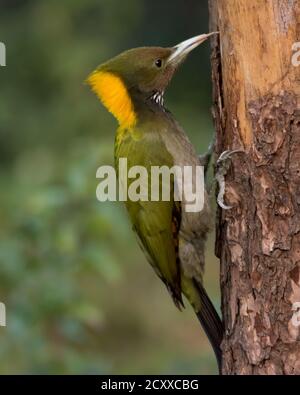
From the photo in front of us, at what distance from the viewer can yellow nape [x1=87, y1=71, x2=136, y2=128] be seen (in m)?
4.74

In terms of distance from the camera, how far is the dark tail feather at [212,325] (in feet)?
14.6

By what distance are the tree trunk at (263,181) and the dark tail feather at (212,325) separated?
0.28 meters

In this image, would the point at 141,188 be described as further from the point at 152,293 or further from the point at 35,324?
the point at 152,293

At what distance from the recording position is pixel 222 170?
13.9 feet

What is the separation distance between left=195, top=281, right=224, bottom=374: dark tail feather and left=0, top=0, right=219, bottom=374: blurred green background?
2.87ft

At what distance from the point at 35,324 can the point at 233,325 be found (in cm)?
158

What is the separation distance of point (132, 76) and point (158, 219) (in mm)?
693

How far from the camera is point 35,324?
5.40 meters

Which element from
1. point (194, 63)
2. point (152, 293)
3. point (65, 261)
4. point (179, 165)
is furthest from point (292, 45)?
point (194, 63)
